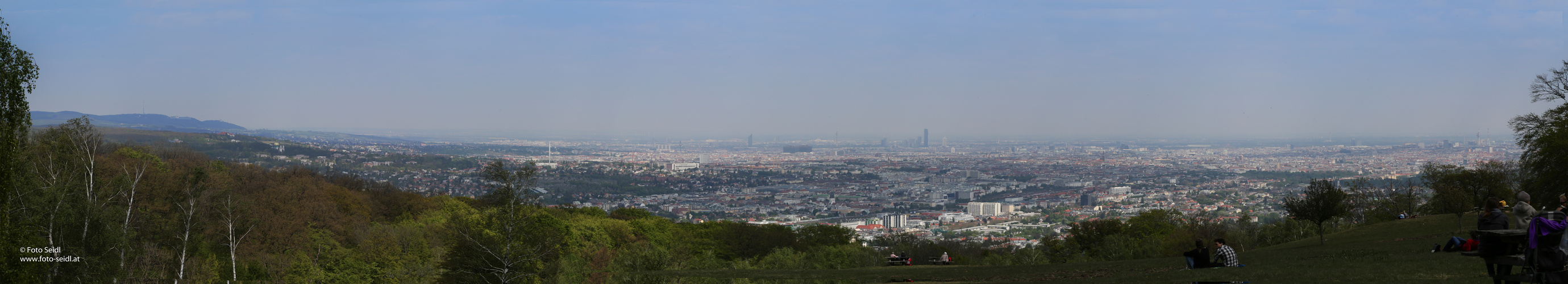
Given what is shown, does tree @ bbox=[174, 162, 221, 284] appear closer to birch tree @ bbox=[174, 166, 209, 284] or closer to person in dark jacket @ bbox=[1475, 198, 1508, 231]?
birch tree @ bbox=[174, 166, 209, 284]

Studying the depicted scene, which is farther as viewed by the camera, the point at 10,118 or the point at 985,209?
the point at 985,209

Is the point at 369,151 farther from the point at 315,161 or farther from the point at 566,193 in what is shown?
the point at 566,193

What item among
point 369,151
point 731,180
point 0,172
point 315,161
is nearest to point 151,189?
point 0,172

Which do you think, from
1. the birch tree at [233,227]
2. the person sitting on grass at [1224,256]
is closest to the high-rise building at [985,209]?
the birch tree at [233,227]

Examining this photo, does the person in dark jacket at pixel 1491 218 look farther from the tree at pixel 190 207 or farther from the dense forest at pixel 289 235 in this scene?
the tree at pixel 190 207

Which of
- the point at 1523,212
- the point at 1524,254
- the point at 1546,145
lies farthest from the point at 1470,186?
the point at 1524,254

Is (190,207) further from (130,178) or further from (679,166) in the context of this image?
(679,166)
